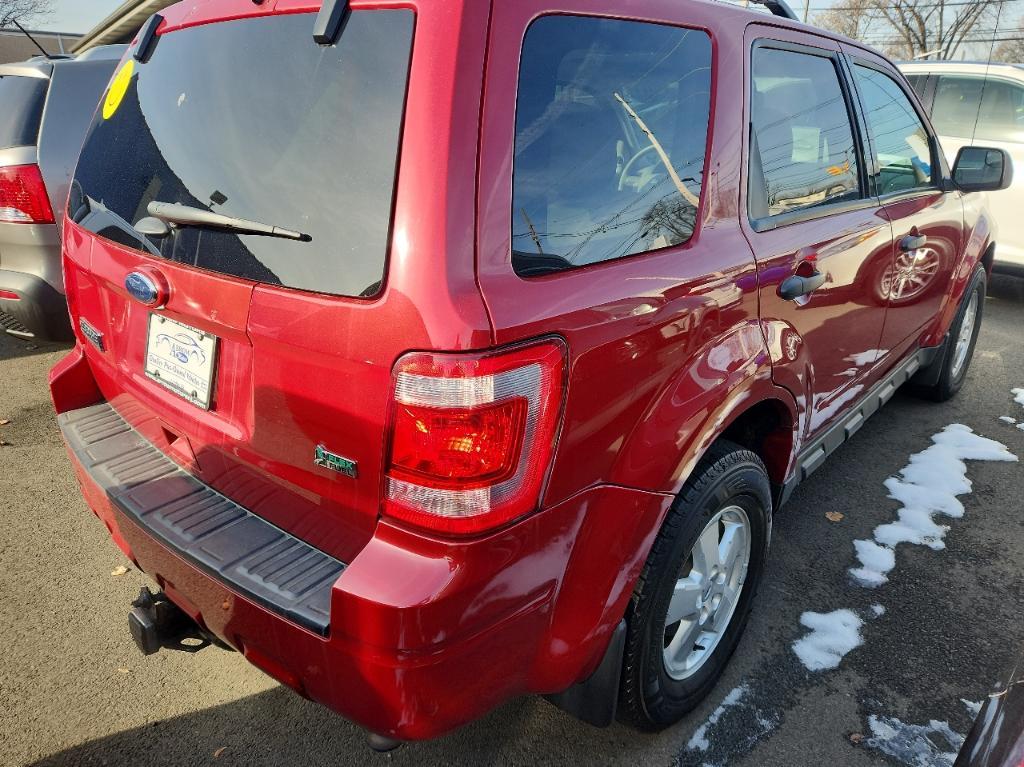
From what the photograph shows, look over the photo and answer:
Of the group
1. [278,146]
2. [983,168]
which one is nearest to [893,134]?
[983,168]

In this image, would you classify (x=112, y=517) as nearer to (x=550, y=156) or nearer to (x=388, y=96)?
(x=388, y=96)

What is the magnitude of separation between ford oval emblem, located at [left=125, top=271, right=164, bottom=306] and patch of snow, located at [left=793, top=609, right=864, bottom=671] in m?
2.28

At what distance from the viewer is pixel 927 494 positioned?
3.58m

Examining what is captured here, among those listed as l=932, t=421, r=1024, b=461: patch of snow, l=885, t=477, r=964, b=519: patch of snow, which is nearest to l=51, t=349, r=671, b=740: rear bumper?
l=885, t=477, r=964, b=519: patch of snow

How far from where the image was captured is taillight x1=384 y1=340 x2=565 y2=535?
1354 millimetres

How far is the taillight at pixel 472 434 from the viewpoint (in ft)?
4.44

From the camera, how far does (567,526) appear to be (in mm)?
1562

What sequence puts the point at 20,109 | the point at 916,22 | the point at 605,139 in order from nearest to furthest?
1. the point at 605,139
2. the point at 20,109
3. the point at 916,22

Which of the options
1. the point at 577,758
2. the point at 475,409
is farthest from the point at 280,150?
the point at 577,758

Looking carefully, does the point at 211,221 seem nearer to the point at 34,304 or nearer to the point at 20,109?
the point at 34,304

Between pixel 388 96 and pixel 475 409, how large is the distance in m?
0.62

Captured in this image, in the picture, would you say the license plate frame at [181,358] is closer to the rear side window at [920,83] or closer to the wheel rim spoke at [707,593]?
the wheel rim spoke at [707,593]

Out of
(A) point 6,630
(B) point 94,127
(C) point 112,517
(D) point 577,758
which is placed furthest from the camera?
(A) point 6,630

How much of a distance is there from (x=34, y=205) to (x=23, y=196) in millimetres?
74
